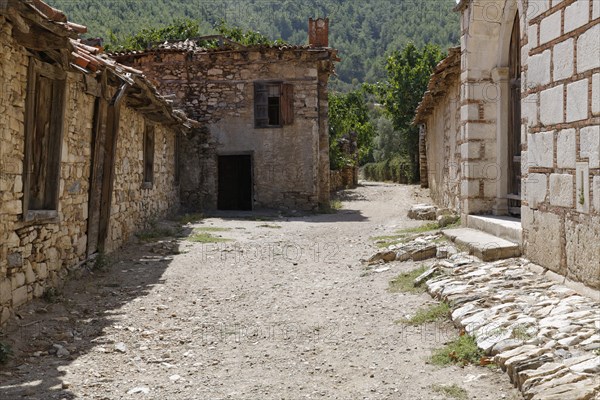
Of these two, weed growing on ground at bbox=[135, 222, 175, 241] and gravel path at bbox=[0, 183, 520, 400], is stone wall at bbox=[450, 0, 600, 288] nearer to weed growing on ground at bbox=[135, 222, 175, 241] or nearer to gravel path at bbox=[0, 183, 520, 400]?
gravel path at bbox=[0, 183, 520, 400]

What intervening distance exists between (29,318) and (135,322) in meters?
0.91

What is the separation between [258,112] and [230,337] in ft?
40.6

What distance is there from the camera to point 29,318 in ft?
17.1

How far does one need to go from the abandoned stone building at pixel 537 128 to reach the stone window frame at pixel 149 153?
637 cm

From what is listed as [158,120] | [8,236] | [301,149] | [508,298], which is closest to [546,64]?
[508,298]

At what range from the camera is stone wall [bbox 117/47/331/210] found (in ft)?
54.7

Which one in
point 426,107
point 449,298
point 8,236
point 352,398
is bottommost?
point 352,398

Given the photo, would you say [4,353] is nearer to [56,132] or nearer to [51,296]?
[51,296]

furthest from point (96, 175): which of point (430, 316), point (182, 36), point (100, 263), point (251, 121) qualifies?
point (182, 36)

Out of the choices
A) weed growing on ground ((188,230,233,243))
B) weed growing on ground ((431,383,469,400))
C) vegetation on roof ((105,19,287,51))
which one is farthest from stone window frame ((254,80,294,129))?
weed growing on ground ((431,383,469,400))

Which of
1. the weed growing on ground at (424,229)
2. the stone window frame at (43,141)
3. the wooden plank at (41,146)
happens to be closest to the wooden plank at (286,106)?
the weed growing on ground at (424,229)

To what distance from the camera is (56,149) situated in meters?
6.43

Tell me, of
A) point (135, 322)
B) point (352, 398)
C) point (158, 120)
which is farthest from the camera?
point (158, 120)

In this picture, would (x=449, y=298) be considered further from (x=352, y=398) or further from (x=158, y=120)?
(x=158, y=120)
